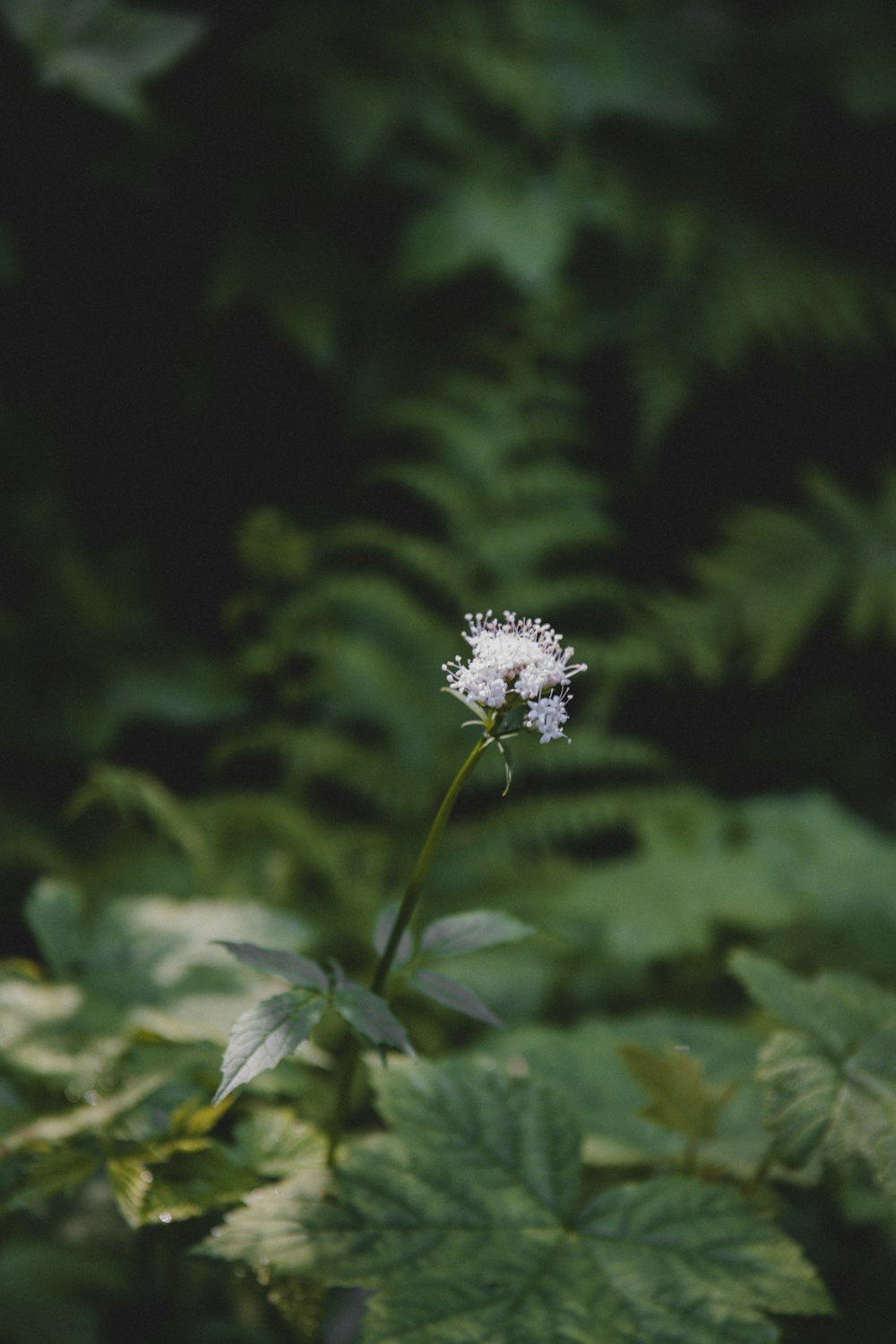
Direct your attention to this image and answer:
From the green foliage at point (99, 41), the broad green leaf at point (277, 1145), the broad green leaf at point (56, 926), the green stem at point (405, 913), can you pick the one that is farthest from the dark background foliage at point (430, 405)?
the green stem at point (405, 913)

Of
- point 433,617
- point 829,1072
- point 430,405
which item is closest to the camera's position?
point 829,1072

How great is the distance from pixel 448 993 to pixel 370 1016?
0.28ft

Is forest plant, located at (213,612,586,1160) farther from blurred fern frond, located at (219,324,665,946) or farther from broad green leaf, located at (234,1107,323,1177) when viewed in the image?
blurred fern frond, located at (219,324,665,946)

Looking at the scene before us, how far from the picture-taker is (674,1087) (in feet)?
3.54

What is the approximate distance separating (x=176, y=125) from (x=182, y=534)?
1.19 metres

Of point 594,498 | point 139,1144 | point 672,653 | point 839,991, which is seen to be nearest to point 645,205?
point 594,498

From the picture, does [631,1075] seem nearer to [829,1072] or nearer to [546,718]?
[829,1072]

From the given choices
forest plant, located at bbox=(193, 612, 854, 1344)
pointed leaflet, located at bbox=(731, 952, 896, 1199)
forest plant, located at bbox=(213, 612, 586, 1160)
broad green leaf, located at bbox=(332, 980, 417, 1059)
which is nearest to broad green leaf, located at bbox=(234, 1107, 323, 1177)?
forest plant, located at bbox=(193, 612, 854, 1344)

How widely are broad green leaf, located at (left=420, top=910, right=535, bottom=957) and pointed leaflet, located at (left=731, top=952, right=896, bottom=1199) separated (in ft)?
1.03

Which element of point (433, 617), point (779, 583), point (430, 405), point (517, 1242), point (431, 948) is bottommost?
point (517, 1242)

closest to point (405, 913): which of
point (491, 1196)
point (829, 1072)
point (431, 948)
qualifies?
point (431, 948)

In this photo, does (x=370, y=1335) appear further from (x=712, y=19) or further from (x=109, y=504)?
(x=712, y=19)

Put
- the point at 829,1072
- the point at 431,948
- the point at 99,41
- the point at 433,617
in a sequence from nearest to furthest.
A: the point at 431,948 < the point at 829,1072 < the point at 99,41 < the point at 433,617

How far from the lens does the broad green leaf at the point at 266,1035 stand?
0.77m
